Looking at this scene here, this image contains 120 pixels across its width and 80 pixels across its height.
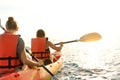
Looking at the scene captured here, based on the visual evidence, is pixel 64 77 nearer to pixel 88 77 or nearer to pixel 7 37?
pixel 88 77

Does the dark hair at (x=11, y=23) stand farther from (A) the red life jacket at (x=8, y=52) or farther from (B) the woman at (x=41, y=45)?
(B) the woman at (x=41, y=45)

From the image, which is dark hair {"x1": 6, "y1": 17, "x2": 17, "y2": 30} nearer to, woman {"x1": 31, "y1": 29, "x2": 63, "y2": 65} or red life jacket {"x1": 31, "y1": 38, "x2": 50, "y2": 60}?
woman {"x1": 31, "y1": 29, "x2": 63, "y2": 65}

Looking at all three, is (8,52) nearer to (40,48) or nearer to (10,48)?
(10,48)

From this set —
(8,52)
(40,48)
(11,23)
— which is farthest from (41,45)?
(11,23)

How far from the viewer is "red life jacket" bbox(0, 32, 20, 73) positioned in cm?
788

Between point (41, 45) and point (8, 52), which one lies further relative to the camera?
point (41, 45)

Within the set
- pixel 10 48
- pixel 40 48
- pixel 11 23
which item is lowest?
pixel 40 48

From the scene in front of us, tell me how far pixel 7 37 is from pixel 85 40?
7.49 metres

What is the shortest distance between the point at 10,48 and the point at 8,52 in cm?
12

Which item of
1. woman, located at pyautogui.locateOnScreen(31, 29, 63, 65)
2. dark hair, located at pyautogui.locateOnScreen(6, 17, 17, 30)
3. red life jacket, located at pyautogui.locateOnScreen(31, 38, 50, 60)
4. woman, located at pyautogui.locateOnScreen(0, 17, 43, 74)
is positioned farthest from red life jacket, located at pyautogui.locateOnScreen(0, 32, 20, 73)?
red life jacket, located at pyautogui.locateOnScreen(31, 38, 50, 60)

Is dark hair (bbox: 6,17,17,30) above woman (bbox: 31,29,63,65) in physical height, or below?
above

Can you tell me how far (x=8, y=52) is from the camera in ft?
25.9

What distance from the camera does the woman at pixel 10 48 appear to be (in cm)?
786

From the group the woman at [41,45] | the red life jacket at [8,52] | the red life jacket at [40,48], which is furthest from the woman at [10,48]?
the red life jacket at [40,48]
